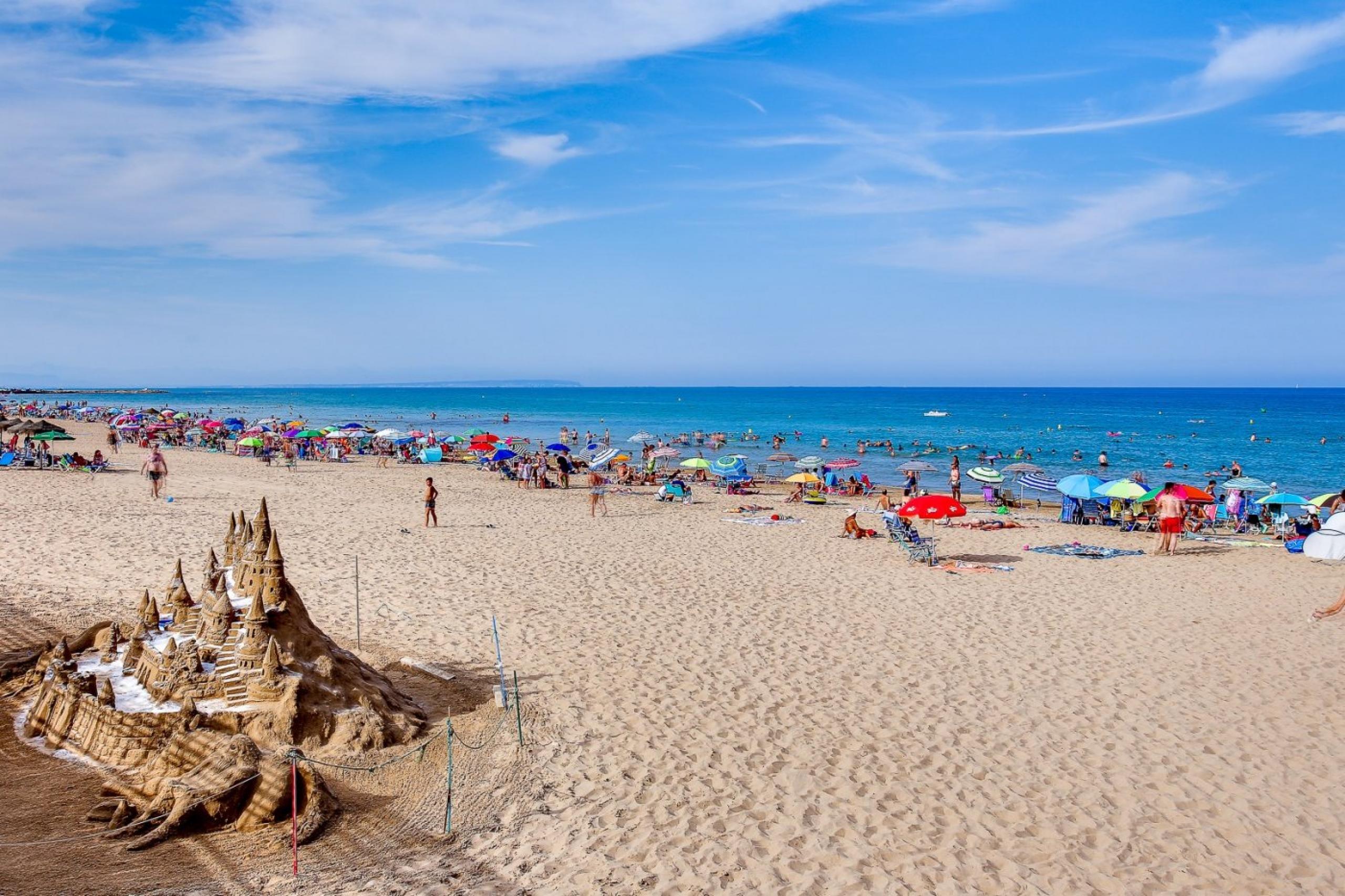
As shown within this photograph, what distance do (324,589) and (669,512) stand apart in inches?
461

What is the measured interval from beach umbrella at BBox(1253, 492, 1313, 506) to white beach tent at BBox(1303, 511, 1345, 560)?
14928mm

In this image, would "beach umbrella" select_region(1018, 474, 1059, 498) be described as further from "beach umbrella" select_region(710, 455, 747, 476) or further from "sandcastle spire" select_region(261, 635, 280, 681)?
"sandcastle spire" select_region(261, 635, 280, 681)

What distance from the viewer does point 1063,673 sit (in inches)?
408

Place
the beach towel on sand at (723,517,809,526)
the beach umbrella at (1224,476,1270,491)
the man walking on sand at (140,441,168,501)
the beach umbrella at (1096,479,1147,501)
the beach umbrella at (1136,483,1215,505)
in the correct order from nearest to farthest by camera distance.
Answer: the beach umbrella at (1136,483,1215,505)
the beach umbrella at (1096,479,1147,501)
the beach towel on sand at (723,517,809,526)
the man walking on sand at (140,441,168,501)
the beach umbrella at (1224,476,1270,491)

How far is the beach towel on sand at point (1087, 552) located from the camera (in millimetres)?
18047

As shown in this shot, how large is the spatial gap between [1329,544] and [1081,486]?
12831 mm

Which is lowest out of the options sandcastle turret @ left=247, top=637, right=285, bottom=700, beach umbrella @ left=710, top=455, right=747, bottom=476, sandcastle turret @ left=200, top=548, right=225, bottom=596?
beach umbrella @ left=710, top=455, right=747, bottom=476

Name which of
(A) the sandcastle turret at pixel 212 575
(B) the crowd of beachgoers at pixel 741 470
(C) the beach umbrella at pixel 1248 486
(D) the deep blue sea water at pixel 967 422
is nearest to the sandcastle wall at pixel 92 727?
(A) the sandcastle turret at pixel 212 575

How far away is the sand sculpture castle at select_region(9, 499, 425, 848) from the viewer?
6.32 metres

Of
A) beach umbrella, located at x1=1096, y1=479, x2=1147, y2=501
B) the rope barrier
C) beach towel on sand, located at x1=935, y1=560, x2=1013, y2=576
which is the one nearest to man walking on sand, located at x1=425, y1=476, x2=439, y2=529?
beach towel on sand, located at x1=935, y1=560, x2=1013, y2=576

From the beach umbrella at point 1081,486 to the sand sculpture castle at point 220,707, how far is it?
1817 centimetres

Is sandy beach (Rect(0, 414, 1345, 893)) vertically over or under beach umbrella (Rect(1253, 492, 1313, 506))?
under

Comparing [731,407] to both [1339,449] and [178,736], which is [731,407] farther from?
[178,736]

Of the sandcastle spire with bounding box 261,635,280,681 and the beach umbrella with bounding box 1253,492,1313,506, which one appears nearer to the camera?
the sandcastle spire with bounding box 261,635,280,681
